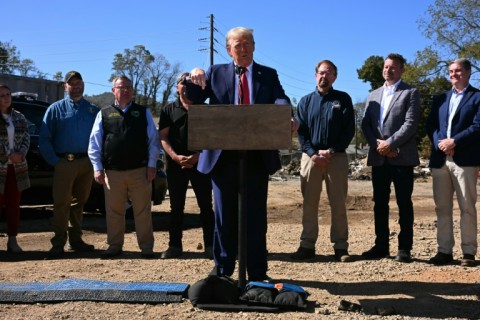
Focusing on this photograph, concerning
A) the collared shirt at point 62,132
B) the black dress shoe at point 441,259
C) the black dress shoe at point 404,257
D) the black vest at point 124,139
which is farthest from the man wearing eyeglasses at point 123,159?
the black dress shoe at point 441,259

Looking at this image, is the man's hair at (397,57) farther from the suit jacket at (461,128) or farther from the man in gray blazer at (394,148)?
the suit jacket at (461,128)

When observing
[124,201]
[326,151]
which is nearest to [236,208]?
[326,151]

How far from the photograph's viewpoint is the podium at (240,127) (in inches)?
183

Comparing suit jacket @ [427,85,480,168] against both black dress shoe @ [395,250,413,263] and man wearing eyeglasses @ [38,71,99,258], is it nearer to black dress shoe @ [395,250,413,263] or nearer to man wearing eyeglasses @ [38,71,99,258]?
black dress shoe @ [395,250,413,263]

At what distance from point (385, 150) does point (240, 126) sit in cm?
273

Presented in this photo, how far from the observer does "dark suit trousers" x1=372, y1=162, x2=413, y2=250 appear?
6844 millimetres

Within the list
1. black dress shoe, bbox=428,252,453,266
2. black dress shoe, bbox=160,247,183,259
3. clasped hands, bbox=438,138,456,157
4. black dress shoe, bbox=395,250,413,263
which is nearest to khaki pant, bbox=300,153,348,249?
black dress shoe, bbox=395,250,413,263

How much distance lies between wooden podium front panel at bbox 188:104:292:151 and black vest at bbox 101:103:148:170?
2476 millimetres

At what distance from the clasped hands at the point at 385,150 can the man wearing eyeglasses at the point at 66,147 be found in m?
3.51

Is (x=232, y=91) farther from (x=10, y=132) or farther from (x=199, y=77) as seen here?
(x=10, y=132)

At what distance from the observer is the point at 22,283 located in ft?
18.0

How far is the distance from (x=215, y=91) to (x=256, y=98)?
369 mm

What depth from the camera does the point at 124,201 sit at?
23.6ft

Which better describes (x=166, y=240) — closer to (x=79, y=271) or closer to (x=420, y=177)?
(x=79, y=271)
